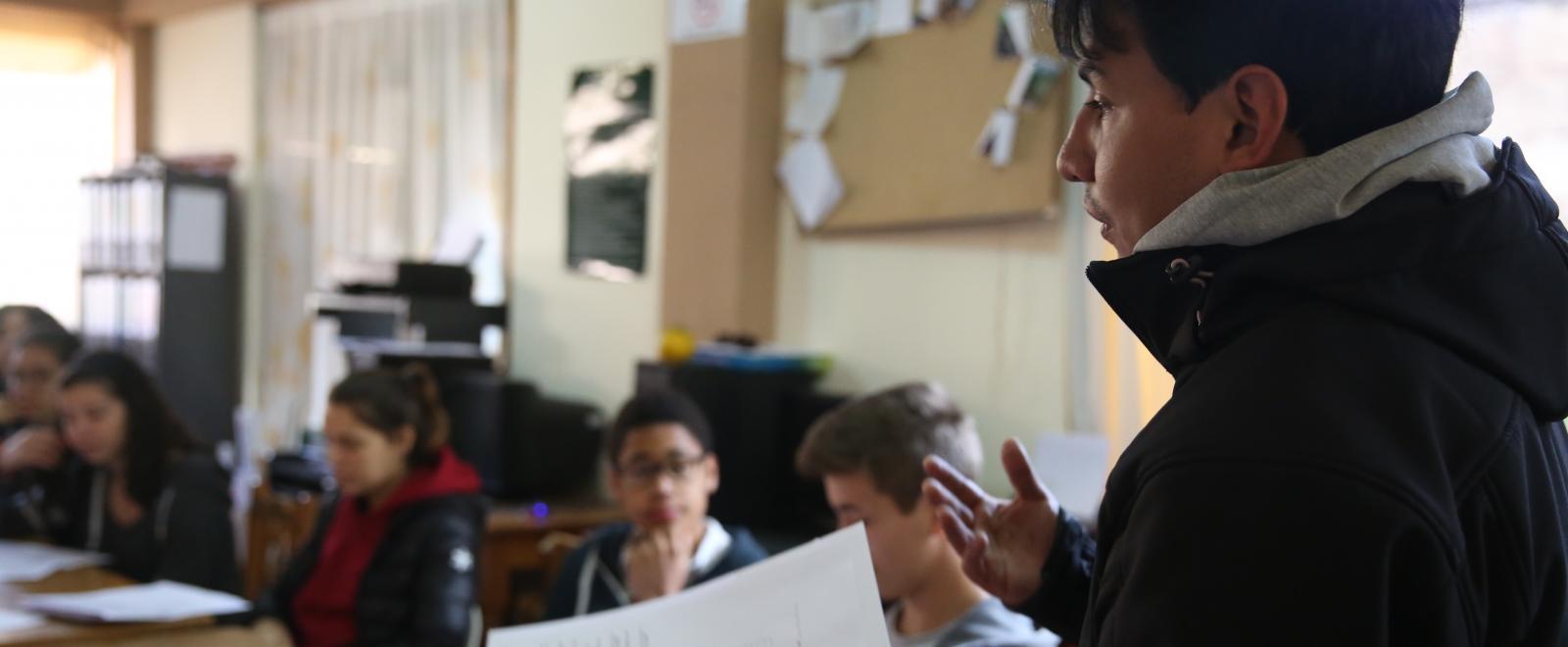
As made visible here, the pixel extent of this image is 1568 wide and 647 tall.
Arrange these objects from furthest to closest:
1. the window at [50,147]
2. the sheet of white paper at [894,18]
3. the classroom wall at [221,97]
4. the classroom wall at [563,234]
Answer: the window at [50,147], the classroom wall at [221,97], the classroom wall at [563,234], the sheet of white paper at [894,18]

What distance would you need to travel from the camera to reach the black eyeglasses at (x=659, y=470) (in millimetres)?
2283

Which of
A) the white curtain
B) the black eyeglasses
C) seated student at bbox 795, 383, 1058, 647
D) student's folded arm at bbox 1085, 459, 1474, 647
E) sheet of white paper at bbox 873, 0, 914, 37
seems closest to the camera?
student's folded arm at bbox 1085, 459, 1474, 647

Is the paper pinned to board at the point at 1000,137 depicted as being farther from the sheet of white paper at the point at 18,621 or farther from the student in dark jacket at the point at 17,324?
the student in dark jacket at the point at 17,324

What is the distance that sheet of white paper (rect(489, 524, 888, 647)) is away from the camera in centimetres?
93

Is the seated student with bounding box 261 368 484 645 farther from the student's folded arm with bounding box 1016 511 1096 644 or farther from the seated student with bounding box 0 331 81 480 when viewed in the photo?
the student's folded arm with bounding box 1016 511 1096 644

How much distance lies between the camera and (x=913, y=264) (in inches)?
140

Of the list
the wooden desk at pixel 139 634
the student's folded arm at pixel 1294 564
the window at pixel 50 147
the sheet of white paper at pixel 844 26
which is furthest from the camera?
the window at pixel 50 147

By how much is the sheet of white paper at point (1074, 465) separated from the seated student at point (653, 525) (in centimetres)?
84

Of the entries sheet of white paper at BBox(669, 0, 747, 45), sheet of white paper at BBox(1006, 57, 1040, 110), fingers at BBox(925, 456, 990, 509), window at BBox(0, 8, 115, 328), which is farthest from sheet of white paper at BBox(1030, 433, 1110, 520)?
window at BBox(0, 8, 115, 328)

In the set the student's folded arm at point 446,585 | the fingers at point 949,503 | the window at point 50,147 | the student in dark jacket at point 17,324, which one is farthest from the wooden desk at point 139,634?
the window at point 50,147

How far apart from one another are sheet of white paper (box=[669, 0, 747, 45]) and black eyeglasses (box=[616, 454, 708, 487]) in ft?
5.75

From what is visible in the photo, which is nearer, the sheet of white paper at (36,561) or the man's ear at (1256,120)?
the man's ear at (1256,120)

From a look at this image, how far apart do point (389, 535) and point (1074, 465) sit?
4.64ft

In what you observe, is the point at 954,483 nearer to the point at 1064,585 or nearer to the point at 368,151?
the point at 1064,585
